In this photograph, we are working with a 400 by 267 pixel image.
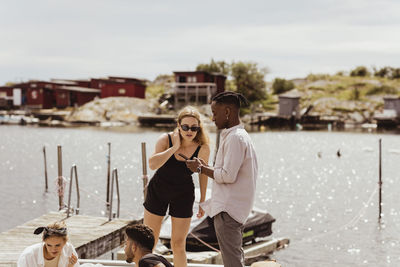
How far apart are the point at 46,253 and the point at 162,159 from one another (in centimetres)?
175

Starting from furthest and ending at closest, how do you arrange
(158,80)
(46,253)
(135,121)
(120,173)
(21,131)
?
(158,80) < (135,121) < (21,131) < (120,173) < (46,253)

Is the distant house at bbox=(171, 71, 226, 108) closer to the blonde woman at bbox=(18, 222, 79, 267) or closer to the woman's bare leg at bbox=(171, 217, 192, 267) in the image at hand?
the woman's bare leg at bbox=(171, 217, 192, 267)

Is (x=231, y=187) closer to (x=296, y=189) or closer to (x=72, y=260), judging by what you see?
(x=72, y=260)

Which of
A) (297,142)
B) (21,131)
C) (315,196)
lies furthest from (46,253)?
(21,131)

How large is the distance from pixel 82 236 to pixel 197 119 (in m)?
7.68

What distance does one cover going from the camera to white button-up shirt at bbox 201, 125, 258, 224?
212 inches

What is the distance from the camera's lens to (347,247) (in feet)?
71.5

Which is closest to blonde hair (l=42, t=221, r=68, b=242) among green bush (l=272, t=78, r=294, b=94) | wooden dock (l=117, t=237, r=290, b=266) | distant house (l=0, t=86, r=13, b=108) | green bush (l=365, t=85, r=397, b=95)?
wooden dock (l=117, t=237, r=290, b=266)

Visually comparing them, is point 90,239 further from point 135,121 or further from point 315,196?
point 135,121

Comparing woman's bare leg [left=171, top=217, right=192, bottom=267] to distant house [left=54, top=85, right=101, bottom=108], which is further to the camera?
distant house [left=54, top=85, right=101, bottom=108]

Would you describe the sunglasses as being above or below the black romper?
above

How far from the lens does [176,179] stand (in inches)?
261

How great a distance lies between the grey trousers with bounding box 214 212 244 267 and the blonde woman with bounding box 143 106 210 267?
1200 mm

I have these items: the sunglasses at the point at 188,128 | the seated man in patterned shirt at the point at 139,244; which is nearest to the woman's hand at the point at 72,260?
the seated man in patterned shirt at the point at 139,244
